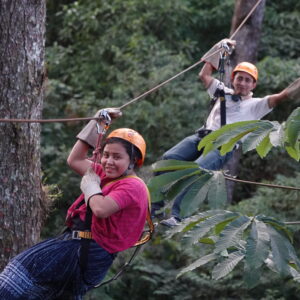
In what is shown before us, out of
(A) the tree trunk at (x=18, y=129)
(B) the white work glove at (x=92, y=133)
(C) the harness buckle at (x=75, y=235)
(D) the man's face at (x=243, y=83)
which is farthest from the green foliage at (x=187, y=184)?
(D) the man's face at (x=243, y=83)

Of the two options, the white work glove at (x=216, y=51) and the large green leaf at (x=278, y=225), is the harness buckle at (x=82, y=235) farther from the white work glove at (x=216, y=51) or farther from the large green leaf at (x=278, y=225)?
the white work glove at (x=216, y=51)

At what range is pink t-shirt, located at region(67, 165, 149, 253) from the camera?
3732 millimetres

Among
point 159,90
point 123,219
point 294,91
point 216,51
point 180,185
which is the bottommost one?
point 123,219

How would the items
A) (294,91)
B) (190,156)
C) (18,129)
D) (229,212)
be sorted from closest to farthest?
(229,212) < (18,129) < (294,91) < (190,156)

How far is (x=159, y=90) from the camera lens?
9188mm

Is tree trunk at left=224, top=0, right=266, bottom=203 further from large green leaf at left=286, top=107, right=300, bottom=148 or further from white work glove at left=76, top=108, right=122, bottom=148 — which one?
large green leaf at left=286, top=107, right=300, bottom=148

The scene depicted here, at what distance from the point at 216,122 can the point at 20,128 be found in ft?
5.19

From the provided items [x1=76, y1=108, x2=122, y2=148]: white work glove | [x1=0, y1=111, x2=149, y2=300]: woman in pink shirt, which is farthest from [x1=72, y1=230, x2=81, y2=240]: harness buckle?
[x1=76, y1=108, x2=122, y2=148]: white work glove

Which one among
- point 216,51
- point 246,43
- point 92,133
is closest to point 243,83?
point 216,51

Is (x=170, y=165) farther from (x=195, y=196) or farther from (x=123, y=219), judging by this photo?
(x=123, y=219)

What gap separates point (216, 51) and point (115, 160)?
5.89 feet

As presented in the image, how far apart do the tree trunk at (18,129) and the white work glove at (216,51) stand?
1396 mm

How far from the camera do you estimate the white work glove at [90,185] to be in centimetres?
367

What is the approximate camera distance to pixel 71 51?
10430 millimetres
